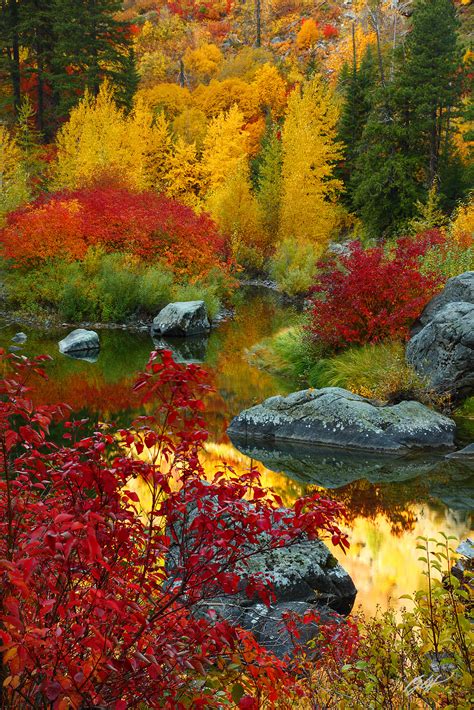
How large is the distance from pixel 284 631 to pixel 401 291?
882cm

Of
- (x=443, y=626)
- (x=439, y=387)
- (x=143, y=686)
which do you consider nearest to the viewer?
(x=143, y=686)

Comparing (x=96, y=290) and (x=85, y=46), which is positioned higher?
(x=85, y=46)

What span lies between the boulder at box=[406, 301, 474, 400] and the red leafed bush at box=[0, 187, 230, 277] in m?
13.3

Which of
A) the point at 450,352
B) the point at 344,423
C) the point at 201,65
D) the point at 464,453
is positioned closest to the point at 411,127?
the point at 450,352

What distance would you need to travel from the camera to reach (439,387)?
10727 millimetres

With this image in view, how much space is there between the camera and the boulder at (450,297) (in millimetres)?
11609

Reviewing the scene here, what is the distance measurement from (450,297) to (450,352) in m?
1.67

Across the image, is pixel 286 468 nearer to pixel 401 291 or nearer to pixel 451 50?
pixel 401 291

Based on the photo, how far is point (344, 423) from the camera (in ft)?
31.7

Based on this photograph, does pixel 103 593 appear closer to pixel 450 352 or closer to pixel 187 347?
pixel 450 352

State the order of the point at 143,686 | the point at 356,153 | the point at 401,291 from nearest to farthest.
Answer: the point at 143,686 < the point at 401,291 < the point at 356,153

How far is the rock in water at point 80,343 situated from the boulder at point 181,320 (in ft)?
9.10

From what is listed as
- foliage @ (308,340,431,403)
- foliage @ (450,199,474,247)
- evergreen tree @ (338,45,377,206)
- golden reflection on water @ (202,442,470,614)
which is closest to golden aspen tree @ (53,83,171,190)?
evergreen tree @ (338,45,377,206)

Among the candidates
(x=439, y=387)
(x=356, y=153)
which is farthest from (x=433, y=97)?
(x=439, y=387)
